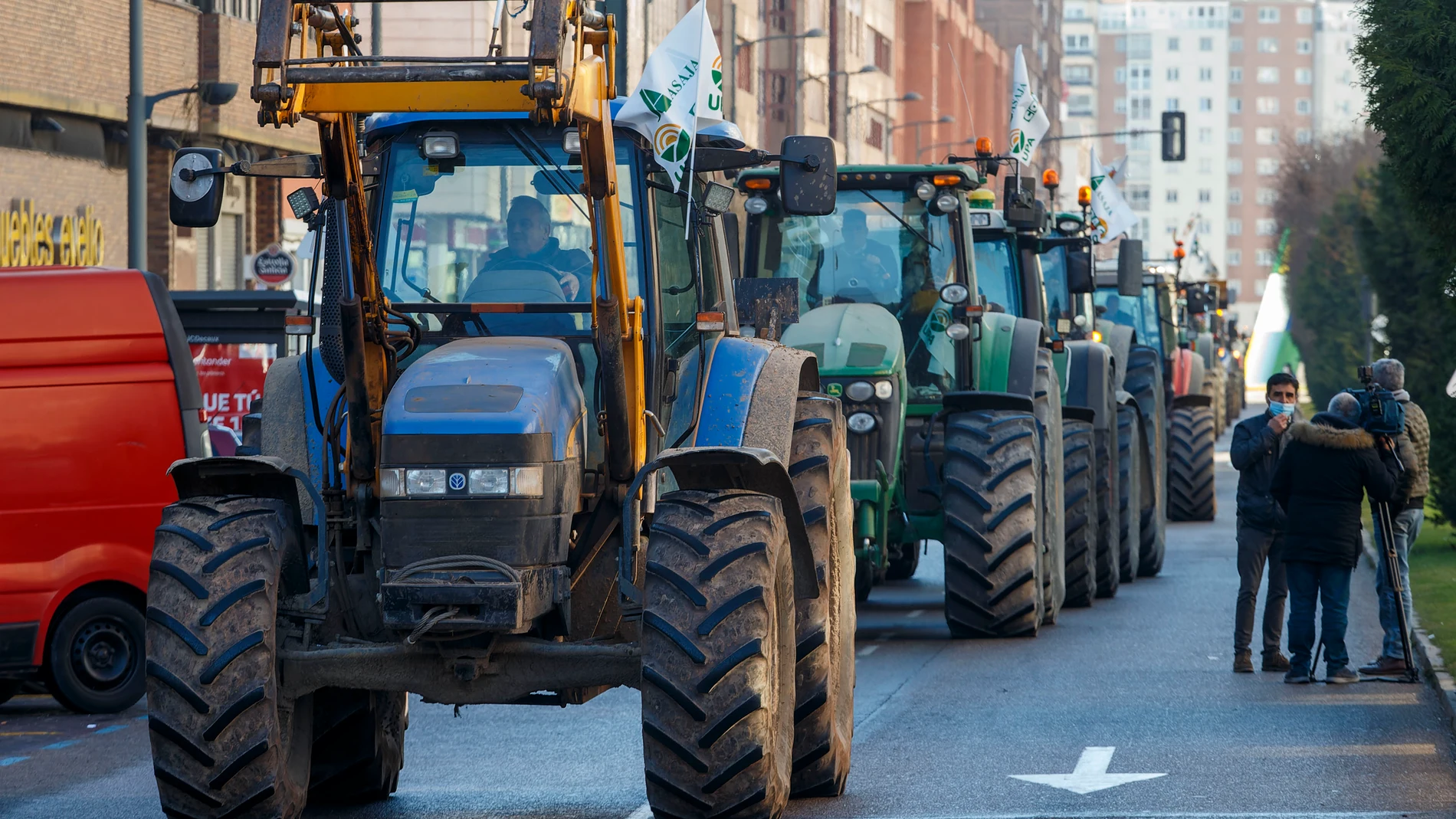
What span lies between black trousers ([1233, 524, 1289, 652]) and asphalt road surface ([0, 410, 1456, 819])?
1.01ft

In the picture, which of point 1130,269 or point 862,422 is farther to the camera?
point 1130,269

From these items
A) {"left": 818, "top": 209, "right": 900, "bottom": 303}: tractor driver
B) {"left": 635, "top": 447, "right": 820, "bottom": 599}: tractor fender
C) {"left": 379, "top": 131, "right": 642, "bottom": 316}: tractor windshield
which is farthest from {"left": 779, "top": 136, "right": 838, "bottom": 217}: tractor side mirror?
{"left": 818, "top": 209, "right": 900, "bottom": 303}: tractor driver

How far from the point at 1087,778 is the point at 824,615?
1700mm

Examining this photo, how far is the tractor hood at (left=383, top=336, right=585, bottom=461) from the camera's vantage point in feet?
25.3

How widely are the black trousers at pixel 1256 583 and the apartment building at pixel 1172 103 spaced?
554 feet

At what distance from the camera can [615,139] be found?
882 cm

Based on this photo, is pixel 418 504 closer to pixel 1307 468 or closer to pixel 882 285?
pixel 1307 468

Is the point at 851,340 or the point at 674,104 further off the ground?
the point at 674,104

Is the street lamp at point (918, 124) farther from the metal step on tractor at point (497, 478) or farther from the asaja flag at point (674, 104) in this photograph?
the metal step on tractor at point (497, 478)

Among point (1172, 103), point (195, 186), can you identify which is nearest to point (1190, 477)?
point (195, 186)

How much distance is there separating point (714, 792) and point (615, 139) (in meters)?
2.58

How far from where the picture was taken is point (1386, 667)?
43.7 feet

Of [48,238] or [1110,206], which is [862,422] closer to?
[1110,206]

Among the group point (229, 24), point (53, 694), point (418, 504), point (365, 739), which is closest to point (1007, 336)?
point (53, 694)
